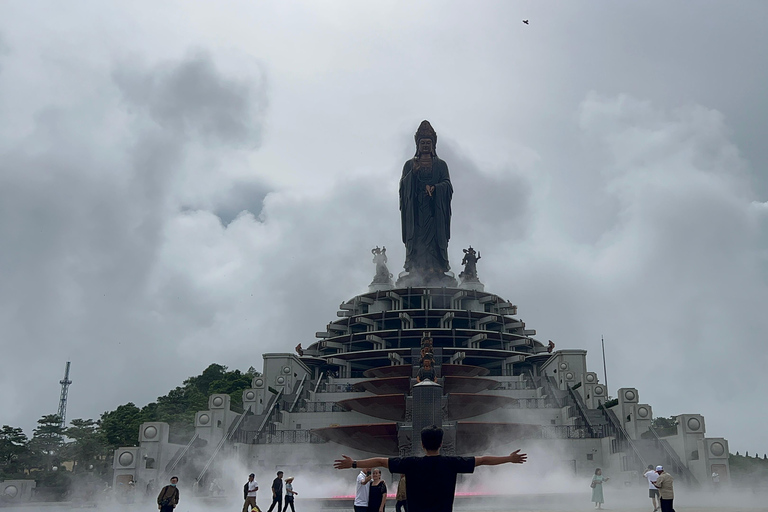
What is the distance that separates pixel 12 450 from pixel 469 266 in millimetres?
35681

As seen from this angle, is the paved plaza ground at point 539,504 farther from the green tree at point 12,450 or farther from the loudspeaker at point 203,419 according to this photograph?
the green tree at point 12,450

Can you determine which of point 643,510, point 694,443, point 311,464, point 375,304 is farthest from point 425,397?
point 375,304

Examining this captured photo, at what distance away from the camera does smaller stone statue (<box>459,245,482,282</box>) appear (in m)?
60.2

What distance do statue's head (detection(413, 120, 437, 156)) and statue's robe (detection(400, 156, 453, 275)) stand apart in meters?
1.15

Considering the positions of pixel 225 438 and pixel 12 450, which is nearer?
pixel 225 438

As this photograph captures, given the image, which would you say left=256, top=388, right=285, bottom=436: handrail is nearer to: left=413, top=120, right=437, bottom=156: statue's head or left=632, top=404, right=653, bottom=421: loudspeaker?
left=632, top=404, right=653, bottom=421: loudspeaker

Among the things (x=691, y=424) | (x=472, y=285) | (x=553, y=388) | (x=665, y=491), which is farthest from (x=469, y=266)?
(x=665, y=491)

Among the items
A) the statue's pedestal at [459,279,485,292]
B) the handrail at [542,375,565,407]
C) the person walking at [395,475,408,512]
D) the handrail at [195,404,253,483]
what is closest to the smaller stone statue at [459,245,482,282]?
the statue's pedestal at [459,279,485,292]

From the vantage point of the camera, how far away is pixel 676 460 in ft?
112

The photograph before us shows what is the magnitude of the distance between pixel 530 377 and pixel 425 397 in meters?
22.9

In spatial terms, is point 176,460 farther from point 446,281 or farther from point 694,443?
point 446,281

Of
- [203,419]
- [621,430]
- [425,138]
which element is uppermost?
[425,138]

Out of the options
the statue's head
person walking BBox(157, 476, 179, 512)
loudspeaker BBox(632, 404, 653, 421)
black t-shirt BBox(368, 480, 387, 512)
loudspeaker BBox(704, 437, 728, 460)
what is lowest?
person walking BBox(157, 476, 179, 512)

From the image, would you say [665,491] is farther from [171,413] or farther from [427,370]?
[171,413]
